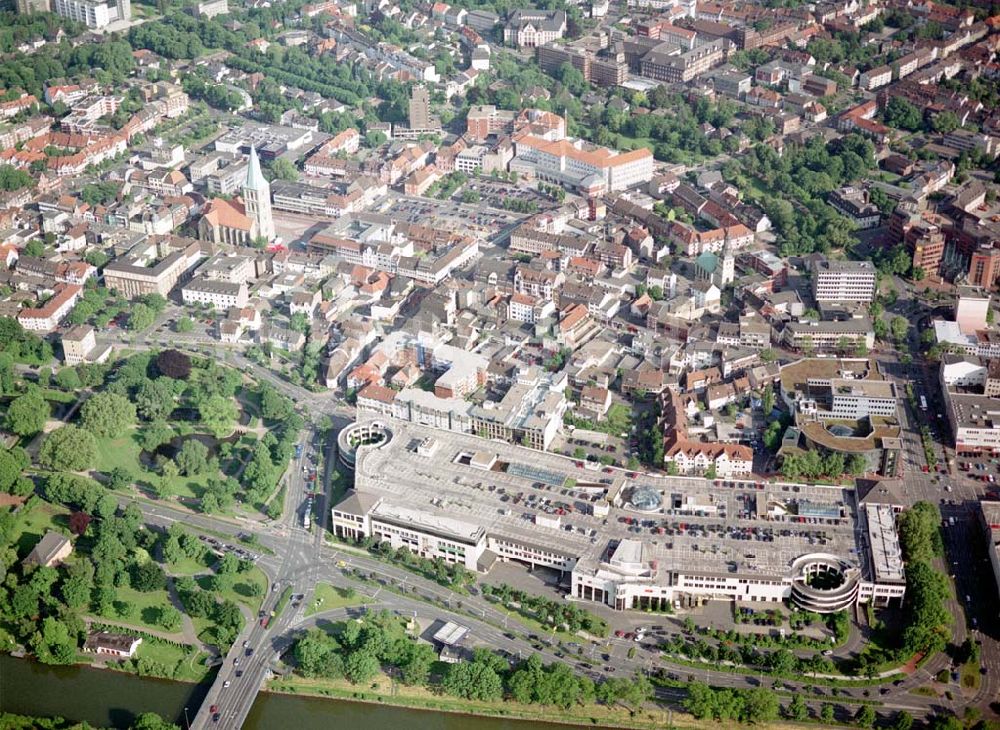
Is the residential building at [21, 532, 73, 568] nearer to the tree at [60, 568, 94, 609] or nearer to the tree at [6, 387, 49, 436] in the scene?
the tree at [60, 568, 94, 609]

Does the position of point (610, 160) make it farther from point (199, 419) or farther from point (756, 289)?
point (199, 419)

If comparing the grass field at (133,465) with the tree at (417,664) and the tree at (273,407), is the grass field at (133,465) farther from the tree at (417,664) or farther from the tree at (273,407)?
the tree at (417,664)

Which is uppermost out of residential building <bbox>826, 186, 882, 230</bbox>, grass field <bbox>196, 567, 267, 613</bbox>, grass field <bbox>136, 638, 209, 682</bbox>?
residential building <bbox>826, 186, 882, 230</bbox>

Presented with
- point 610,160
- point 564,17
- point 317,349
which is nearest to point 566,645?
point 317,349

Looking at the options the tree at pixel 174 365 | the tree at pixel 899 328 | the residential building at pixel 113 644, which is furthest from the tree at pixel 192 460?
the tree at pixel 899 328

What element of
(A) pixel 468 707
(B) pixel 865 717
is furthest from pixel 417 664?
(B) pixel 865 717

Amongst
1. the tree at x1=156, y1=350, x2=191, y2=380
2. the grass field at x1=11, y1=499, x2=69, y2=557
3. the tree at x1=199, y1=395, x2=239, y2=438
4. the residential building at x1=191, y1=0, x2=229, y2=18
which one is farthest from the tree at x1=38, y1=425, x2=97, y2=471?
the residential building at x1=191, y1=0, x2=229, y2=18
